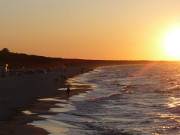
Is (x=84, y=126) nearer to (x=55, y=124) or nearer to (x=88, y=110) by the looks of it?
(x=55, y=124)

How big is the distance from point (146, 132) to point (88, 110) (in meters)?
9.89

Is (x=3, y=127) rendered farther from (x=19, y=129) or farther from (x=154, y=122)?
(x=154, y=122)

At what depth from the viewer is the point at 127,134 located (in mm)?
19703

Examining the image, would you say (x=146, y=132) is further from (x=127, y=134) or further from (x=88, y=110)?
(x=88, y=110)

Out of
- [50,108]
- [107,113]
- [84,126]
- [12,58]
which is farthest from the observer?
[12,58]

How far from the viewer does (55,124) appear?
2220 cm

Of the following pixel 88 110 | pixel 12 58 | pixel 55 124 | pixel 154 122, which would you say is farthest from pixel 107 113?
pixel 12 58

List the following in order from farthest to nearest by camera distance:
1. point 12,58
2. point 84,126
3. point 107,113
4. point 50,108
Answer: point 12,58 → point 50,108 → point 107,113 → point 84,126

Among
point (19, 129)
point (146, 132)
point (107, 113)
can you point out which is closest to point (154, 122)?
point (146, 132)

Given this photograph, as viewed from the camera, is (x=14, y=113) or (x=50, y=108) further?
(x=50, y=108)

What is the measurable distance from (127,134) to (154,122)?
4831mm

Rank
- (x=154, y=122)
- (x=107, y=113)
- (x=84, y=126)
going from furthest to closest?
1. (x=107, y=113)
2. (x=154, y=122)
3. (x=84, y=126)

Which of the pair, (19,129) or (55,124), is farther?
(55,124)

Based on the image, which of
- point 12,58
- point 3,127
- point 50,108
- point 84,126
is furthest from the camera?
point 12,58
